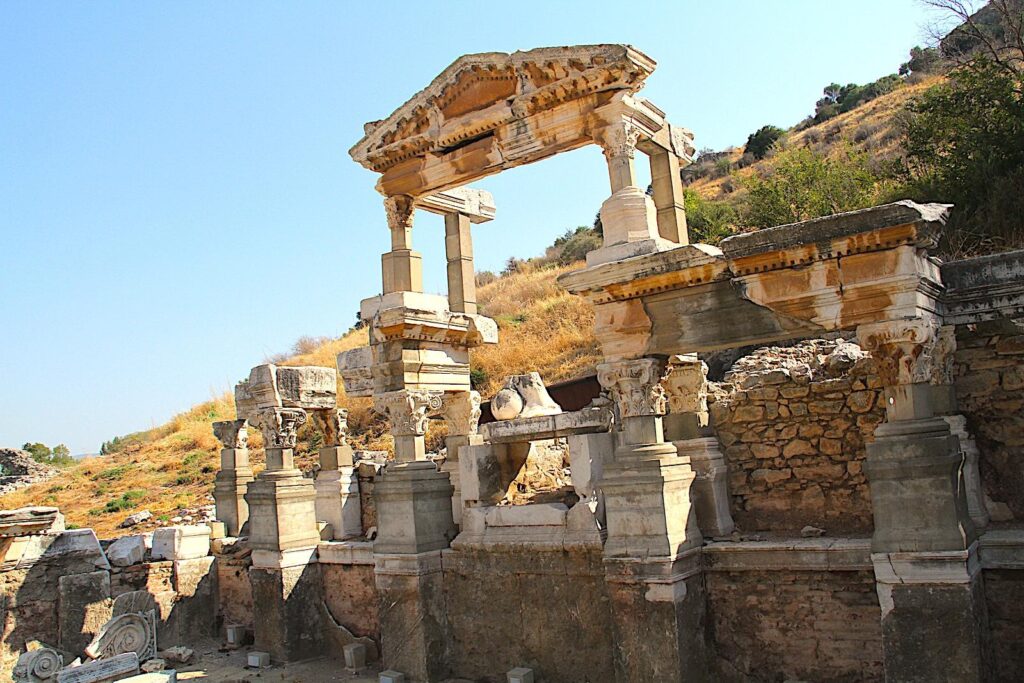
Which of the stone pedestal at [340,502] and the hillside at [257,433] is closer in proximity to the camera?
the stone pedestal at [340,502]

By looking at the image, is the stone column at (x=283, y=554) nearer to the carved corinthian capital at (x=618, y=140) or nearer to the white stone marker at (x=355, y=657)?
the white stone marker at (x=355, y=657)

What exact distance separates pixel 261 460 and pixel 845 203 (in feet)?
49.3

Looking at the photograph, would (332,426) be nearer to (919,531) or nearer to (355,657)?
(355,657)

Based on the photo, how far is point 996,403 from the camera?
7207 millimetres

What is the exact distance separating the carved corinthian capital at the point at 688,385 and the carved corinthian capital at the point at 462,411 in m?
2.88

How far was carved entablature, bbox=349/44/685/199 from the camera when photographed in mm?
8461

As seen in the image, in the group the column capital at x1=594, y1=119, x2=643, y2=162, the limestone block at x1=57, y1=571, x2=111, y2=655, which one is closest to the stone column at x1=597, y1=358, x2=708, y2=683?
the column capital at x1=594, y1=119, x2=643, y2=162

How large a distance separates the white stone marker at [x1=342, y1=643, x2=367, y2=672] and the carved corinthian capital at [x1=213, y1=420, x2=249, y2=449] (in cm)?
457

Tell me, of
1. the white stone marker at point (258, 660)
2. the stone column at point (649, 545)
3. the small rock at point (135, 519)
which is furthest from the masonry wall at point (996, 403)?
the small rock at point (135, 519)

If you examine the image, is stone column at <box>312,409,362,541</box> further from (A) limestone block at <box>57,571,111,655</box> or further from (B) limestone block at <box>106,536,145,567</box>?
(A) limestone block at <box>57,571,111,655</box>

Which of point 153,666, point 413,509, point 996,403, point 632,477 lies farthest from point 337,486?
point 996,403

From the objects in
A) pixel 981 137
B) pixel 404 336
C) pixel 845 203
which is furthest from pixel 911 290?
pixel 845 203

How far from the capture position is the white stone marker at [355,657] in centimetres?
1034

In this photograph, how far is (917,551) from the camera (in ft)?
19.8
